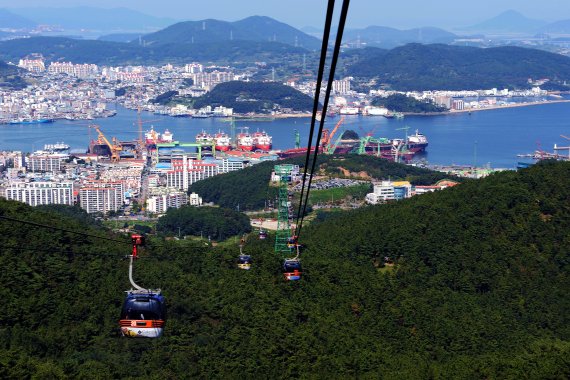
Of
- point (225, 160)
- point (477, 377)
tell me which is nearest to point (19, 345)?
point (477, 377)

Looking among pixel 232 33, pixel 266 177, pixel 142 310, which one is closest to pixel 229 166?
pixel 266 177

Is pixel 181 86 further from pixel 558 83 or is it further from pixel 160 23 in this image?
pixel 160 23

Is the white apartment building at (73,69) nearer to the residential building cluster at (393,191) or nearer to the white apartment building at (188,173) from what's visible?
the white apartment building at (188,173)

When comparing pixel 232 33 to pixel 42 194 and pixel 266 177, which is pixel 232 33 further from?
pixel 42 194

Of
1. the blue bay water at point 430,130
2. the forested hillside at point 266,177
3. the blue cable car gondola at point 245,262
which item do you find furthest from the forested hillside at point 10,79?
the blue cable car gondola at point 245,262

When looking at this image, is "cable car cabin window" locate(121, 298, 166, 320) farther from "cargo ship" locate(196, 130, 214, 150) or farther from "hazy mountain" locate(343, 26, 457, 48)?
"hazy mountain" locate(343, 26, 457, 48)

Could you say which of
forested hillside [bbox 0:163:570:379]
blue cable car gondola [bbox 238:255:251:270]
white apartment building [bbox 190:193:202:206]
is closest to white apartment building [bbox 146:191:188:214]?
white apartment building [bbox 190:193:202:206]
